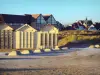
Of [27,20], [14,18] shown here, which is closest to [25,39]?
[14,18]

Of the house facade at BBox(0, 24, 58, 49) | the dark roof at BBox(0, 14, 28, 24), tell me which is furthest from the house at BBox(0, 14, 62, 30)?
the house facade at BBox(0, 24, 58, 49)

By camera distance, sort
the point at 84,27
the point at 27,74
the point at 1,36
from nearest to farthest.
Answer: the point at 27,74
the point at 1,36
the point at 84,27

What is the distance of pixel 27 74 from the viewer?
44.8 ft

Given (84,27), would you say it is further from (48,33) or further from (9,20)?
(48,33)

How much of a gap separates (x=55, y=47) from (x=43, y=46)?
1143 millimetres

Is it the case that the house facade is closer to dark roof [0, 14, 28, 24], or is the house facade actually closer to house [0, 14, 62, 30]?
house [0, 14, 62, 30]

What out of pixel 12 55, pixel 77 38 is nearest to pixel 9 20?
pixel 77 38

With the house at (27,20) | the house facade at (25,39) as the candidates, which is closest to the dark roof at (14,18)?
the house at (27,20)

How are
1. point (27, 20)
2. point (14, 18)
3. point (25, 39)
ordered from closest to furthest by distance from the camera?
point (25, 39), point (14, 18), point (27, 20)

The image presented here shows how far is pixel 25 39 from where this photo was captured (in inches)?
1067

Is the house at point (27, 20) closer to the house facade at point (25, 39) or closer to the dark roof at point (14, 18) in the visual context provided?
the dark roof at point (14, 18)

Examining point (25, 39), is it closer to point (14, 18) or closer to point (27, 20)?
point (14, 18)

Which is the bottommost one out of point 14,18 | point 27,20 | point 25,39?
point 25,39

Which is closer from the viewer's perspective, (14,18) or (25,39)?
(25,39)
